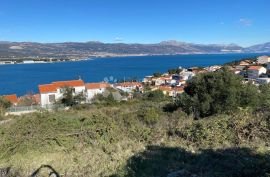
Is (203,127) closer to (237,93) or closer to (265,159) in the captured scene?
(265,159)

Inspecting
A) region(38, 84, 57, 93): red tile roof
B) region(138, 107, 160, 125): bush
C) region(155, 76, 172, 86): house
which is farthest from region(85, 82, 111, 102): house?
region(138, 107, 160, 125): bush

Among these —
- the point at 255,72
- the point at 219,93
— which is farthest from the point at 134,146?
the point at 255,72

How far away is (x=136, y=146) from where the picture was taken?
5430mm

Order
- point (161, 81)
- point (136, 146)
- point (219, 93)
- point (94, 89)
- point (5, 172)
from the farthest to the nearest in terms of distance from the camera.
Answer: point (161, 81)
point (94, 89)
point (219, 93)
point (136, 146)
point (5, 172)

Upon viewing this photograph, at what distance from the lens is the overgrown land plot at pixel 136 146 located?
4.36 m

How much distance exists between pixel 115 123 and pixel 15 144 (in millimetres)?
1881

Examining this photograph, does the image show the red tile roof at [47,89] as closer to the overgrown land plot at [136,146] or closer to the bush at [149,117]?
the bush at [149,117]

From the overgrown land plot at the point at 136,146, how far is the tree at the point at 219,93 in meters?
9.71

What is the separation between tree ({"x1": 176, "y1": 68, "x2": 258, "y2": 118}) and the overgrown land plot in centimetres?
971

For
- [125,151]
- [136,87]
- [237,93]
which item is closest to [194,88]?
[237,93]

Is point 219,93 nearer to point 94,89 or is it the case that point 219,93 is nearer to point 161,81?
point 94,89

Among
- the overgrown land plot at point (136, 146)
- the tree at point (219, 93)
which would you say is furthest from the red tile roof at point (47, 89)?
the overgrown land plot at point (136, 146)

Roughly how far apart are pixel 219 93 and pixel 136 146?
42.3 ft

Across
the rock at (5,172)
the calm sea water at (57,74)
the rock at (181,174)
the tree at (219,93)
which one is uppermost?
the rock at (181,174)
